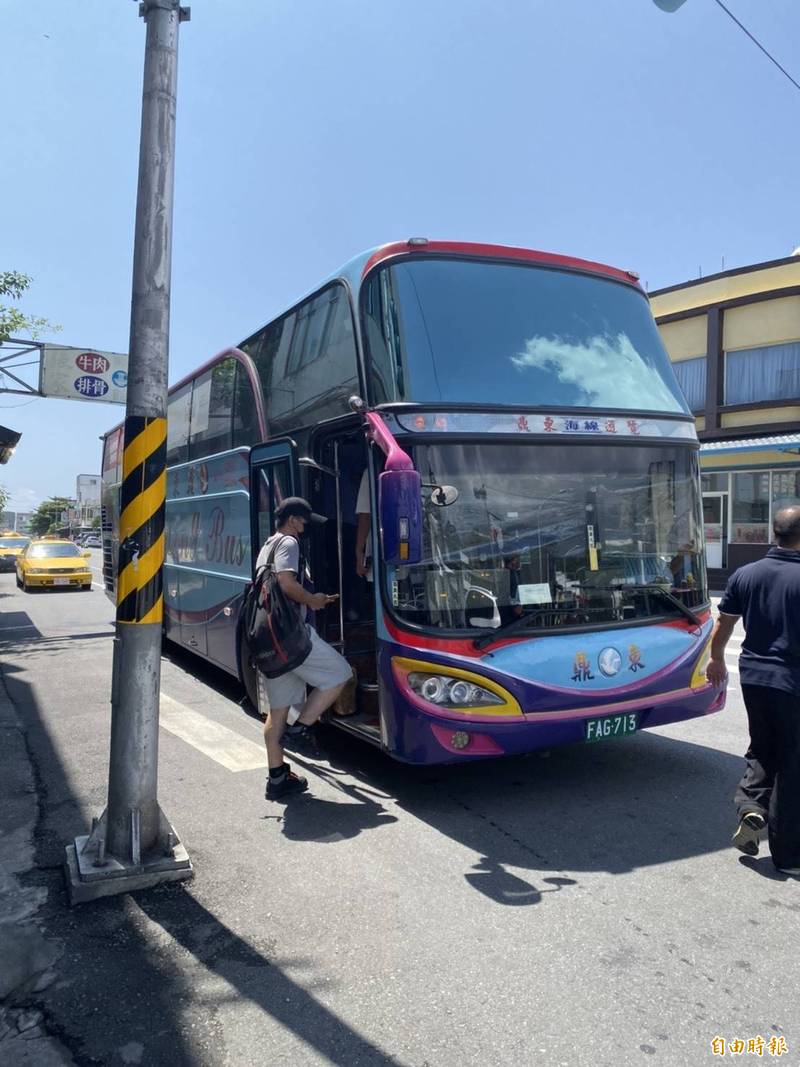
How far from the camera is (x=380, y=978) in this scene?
3.22 m

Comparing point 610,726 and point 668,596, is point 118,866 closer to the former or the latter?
point 610,726

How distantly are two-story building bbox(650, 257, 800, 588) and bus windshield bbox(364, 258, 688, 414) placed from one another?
50.2 ft

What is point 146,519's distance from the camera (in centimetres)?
420

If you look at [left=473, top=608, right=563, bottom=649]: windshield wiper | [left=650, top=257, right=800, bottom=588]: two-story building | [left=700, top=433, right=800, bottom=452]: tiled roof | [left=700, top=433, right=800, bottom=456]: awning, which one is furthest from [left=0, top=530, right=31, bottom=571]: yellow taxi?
[left=473, top=608, right=563, bottom=649]: windshield wiper

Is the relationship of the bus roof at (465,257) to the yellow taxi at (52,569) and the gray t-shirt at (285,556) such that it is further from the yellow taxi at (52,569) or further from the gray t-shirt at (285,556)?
the yellow taxi at (52,569)

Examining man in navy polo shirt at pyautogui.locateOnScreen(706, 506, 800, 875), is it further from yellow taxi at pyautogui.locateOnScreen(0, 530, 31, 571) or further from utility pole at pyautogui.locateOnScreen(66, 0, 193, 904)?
yellow taxi at pyautogui.locateOnScreen(0, 530, 31, 571)

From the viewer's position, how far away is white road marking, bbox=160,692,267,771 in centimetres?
633

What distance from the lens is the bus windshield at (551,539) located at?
15.9ft

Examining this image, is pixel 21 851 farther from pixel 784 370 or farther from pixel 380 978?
pixel 784 370

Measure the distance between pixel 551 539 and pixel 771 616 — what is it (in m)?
1.36

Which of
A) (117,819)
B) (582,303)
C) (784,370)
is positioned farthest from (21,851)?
(784,370)

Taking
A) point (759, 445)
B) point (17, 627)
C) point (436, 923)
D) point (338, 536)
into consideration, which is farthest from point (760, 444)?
point (436, 923)

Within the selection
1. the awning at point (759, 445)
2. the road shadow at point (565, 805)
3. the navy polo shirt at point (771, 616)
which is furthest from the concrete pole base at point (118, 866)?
the awning at point (759, 445)

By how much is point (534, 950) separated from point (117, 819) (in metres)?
2.11
